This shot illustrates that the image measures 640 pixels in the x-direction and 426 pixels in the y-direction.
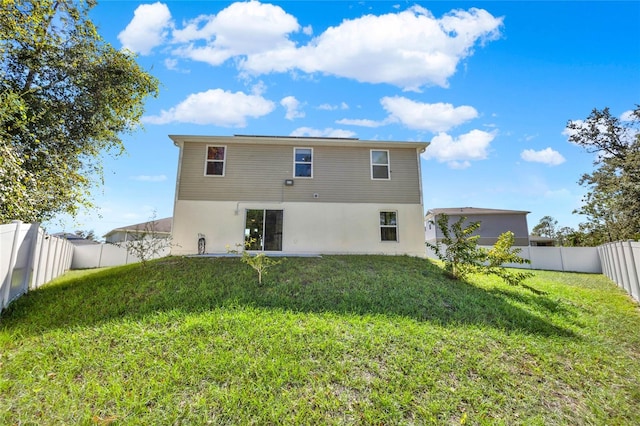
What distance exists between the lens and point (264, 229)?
35.7ft

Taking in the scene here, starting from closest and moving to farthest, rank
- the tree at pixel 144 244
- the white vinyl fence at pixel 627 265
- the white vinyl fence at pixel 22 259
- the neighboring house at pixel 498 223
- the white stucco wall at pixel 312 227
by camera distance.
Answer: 1. the white vinyl fence at pixel 22 259
2. the white vinyl fence at pixel 627 265
3. the tree at pixel 144 244
4. the white stucco wall at pixel 312 227
5. the neighboring house at pixel 498 223

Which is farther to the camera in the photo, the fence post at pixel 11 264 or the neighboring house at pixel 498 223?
the neighboring house at pixel 498 223

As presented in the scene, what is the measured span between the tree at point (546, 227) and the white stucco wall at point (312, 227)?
135 ft

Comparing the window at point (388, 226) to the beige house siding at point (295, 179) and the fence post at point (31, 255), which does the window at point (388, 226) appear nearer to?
the beige house siding at point (295, 179)

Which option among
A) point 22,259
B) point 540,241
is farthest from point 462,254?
point 540,241

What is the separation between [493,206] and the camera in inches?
990

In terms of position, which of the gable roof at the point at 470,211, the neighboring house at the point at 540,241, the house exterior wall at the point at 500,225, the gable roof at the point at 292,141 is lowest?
the neighboring house at the point at 540,241

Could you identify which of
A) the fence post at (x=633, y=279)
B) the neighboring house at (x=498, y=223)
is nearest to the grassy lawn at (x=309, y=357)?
the fence post at (x=633, y=279)

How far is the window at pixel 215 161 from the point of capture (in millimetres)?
11078

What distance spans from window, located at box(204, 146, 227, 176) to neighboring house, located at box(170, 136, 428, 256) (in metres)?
0.04

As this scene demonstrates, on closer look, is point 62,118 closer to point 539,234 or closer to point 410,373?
point 410,373

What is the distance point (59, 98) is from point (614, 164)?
23806mm

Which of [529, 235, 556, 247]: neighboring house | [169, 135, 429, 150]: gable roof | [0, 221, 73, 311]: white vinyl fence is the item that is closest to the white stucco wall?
[169, 135, 429, 150]: gable roof

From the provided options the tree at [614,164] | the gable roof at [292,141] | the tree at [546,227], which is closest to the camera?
the gable roof at [292,141]
